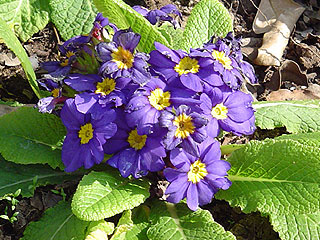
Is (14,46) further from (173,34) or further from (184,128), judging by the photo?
(173,34)

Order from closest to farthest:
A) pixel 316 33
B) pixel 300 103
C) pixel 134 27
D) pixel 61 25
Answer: pixel 134 27
pixel 300 103
pixel 61 25
pixel 316 33

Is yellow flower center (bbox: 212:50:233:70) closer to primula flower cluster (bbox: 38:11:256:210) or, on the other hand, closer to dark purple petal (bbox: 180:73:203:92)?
primula flower cluster (bbox: 38:11:256:210)

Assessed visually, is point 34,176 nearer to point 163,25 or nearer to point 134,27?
point 134,27

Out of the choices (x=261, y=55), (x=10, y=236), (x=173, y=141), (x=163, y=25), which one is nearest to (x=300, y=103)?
(x=261, y=55)

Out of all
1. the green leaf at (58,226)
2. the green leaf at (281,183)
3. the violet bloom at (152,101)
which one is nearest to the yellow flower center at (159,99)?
the violet bloom at (152,101)

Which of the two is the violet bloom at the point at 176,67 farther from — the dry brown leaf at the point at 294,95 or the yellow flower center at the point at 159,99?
the dry brown leaf at the point at 294,95

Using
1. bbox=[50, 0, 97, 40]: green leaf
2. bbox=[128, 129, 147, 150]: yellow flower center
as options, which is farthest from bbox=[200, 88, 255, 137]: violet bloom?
bbox=[50, 0, 97, 40]: green leaf

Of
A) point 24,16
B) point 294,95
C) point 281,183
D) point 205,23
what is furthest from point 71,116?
point 294,95
